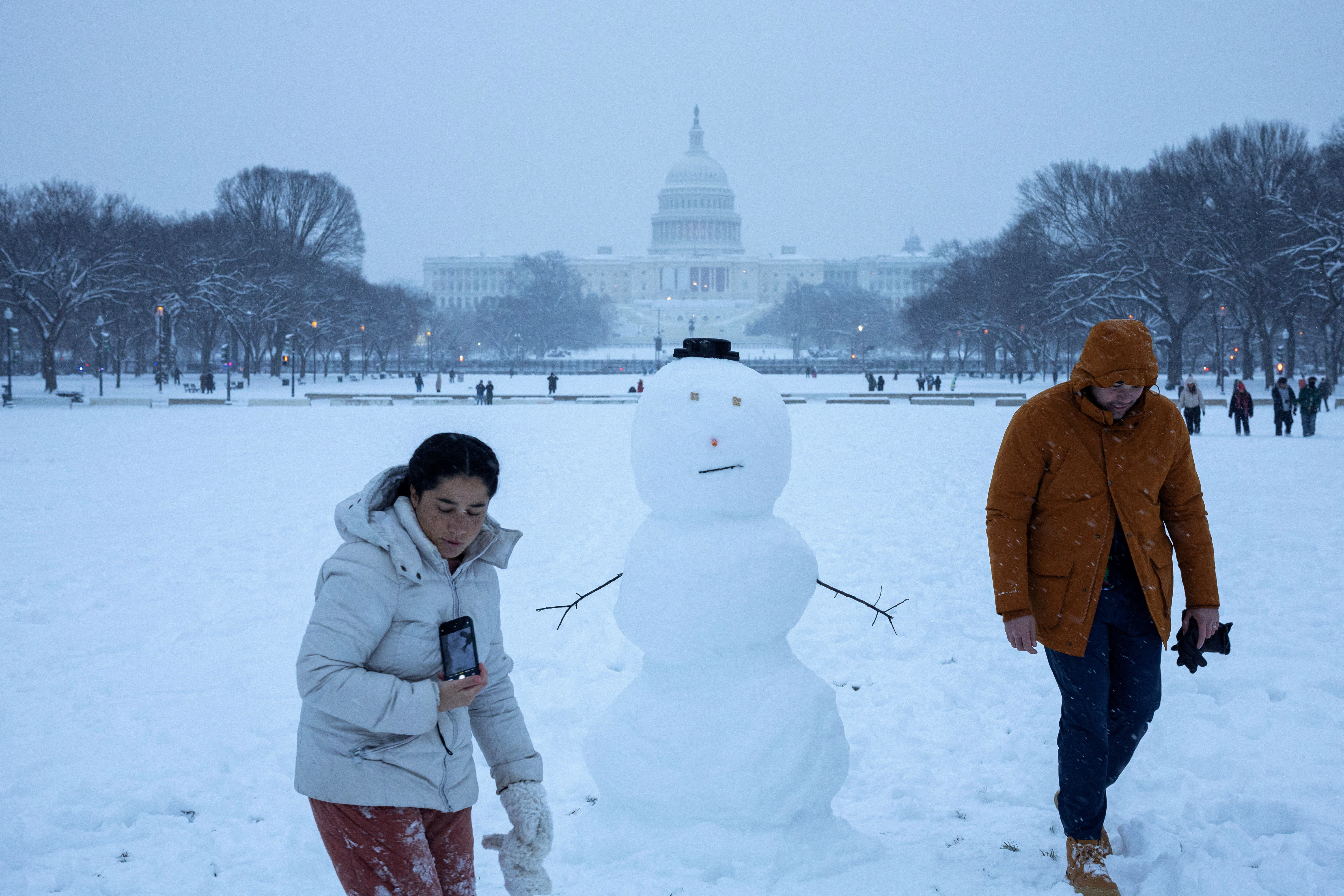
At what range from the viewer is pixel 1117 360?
362 centimetres

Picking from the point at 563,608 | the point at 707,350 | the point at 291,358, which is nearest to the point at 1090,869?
the point at 707,350

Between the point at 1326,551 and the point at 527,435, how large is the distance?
16496 millimetres

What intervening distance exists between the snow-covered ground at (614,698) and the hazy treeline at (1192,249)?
29962mm

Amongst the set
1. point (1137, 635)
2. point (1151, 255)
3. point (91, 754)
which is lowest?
point (91, 754)

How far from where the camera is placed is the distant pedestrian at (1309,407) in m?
21.6

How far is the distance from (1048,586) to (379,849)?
234 centimetres

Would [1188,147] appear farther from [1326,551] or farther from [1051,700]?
[1051,700]

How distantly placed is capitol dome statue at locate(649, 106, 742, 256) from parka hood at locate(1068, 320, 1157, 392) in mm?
138734

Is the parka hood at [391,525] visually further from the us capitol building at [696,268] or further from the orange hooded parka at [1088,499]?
the us capitol building at [696,268]

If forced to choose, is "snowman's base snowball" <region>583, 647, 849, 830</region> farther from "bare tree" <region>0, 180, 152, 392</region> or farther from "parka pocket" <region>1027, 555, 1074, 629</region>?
"bare tree" <region>0, 180, 152, 392</region>

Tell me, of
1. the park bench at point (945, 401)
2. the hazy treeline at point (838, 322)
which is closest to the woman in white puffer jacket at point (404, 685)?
the park bench at point (945, 401)

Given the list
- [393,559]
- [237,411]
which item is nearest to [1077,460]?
[393,559]

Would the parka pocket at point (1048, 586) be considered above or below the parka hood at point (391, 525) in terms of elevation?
below

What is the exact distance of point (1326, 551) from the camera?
31.3 feet
